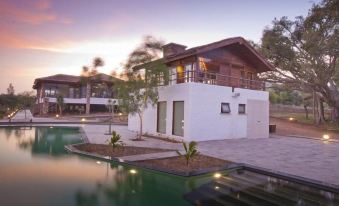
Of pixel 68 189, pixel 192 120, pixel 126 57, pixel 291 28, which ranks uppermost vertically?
pixel 291 28

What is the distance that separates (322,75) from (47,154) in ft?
86.0

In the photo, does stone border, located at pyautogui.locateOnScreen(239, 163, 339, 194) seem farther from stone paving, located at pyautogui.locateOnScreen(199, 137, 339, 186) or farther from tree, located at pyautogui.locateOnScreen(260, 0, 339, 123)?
tree, located at pyautogui.locateOnScreen(260, 0, 339, 123)

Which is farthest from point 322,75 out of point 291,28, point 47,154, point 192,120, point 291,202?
point 47,154

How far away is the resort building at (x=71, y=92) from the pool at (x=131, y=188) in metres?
38.5

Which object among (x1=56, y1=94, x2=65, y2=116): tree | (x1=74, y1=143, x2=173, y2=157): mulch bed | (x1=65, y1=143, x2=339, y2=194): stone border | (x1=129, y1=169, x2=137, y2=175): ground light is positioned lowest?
(x1=129, y1=169, x2=137, y2=175): ground light

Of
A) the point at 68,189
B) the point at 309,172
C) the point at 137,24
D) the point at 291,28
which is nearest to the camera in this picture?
the point at 68,189

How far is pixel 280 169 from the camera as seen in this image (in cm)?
983

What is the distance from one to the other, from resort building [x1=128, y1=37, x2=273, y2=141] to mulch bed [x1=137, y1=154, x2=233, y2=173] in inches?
211

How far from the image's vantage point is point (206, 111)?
1755cm

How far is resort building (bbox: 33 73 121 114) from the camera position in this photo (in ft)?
158

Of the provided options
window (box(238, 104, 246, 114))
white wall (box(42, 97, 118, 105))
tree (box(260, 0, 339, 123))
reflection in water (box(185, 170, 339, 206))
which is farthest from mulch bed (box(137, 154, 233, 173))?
white wall (box(42, 97, 118, 105))

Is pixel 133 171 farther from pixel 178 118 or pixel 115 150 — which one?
pixel 178 118

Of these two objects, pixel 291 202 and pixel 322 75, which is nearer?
pixel 291 202

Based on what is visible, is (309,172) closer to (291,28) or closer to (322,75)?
(322,75)
